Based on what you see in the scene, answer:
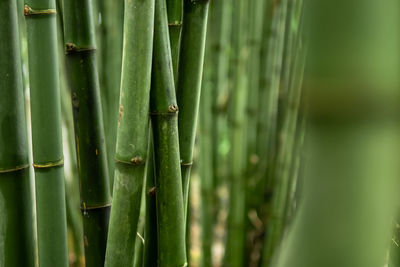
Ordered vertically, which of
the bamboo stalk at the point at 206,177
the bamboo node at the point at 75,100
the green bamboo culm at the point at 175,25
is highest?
the green bamboo culm at the point at 175,25

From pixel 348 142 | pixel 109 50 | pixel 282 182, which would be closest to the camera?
pixel 348 142

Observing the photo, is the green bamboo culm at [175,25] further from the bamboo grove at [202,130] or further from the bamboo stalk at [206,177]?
the bamboo stalk at [206,177]

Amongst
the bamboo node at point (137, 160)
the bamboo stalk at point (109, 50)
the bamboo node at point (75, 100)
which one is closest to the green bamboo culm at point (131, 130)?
the bamboo node at point (137, 160)

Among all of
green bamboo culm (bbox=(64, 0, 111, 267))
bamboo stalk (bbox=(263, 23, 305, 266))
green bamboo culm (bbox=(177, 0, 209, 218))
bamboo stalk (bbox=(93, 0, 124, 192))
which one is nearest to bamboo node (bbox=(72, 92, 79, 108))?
green bamboo culm (bbox=(64, 0, 111, 267))

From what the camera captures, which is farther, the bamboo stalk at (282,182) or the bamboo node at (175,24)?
the bamboo stalk at (282,182)

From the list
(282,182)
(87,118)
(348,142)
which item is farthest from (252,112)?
(348,142)

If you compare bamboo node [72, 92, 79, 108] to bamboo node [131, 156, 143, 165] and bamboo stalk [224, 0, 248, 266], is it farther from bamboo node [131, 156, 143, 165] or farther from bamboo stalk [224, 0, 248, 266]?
bamboo stalk [224, 0, 248, 266]

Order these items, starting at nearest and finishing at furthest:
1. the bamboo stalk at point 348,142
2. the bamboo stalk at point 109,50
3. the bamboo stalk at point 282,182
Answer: the bamboo stalk at point 348,142 → the bamboo stalk at point 109,50 → the bamboo stalk at point 282,182

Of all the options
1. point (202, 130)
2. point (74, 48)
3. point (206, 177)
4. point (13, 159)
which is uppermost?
point (74, 48)

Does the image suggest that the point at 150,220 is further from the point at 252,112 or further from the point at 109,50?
the point at 252,112
